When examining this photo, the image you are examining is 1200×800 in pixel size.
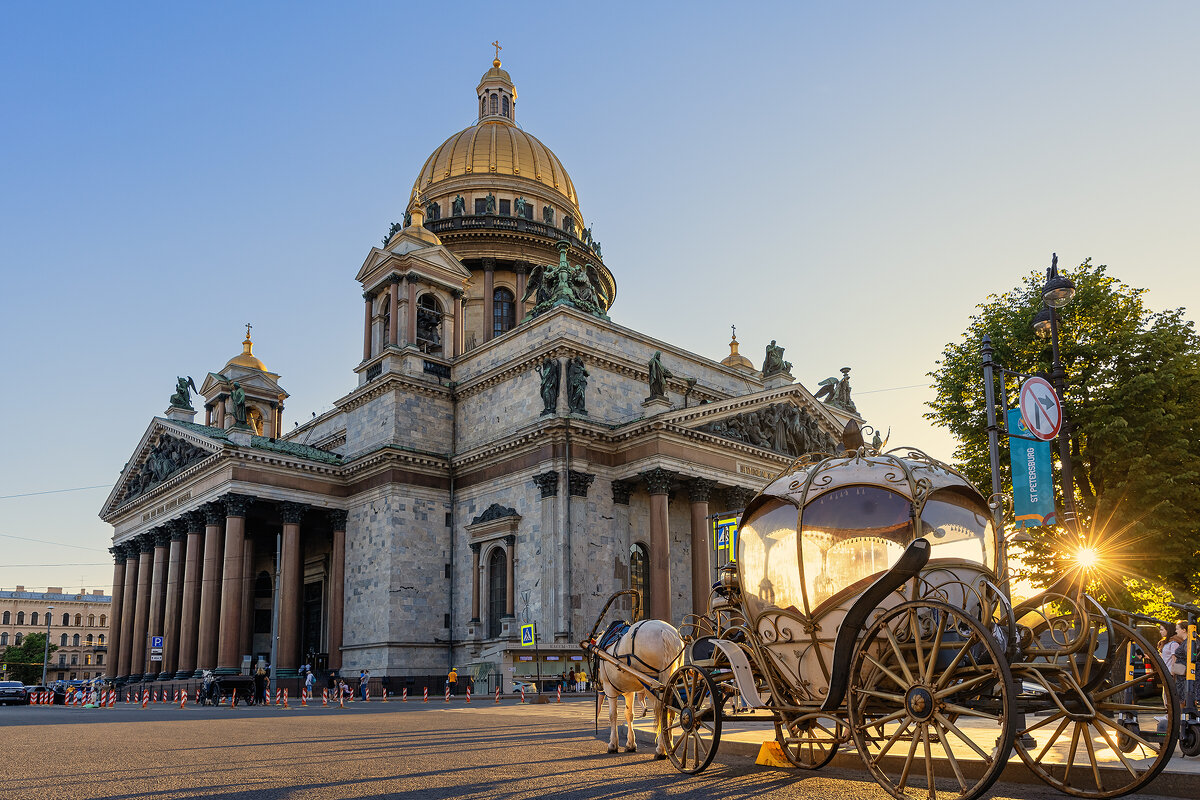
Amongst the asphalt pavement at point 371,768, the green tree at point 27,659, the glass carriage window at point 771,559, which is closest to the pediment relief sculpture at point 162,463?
the asphalt pavement at point 371,768

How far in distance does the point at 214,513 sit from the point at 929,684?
4264 centimetres

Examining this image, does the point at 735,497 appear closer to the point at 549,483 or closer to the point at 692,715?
the point at 549,483

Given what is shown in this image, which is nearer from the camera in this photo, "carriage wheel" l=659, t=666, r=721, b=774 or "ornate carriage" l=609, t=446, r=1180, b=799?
"ornate carriage" l=609, t=446, r=1180, b=799

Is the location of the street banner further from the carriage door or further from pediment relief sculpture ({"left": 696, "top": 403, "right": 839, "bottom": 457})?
the carriage door

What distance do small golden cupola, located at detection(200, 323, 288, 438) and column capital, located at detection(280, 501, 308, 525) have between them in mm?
15757

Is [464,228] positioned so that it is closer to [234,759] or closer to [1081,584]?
[234,759]

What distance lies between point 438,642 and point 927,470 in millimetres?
36592

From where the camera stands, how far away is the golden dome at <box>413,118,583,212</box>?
202 ft

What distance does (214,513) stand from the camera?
44844 mm

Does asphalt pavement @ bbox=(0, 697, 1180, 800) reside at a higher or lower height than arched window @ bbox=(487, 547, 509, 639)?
lower

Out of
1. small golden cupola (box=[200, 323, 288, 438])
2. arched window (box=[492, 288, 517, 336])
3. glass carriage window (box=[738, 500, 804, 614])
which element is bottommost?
glass carriage window (box=[738, 500, 804, 614])

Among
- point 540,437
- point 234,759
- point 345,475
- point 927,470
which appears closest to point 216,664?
point 345,475

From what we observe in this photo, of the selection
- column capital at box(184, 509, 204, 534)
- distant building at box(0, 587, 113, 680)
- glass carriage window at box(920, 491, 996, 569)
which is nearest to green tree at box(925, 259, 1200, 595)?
glass carriage window at box(920, 491, 996, 569)

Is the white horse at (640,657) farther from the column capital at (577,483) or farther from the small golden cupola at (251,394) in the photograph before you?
the small golden cupola at (251,394)
